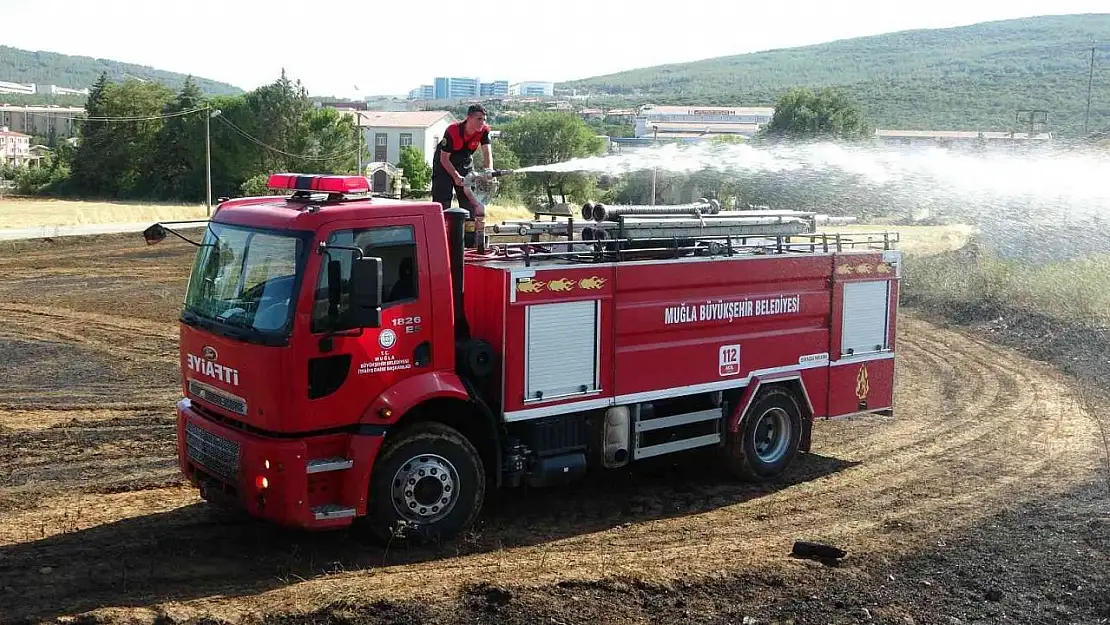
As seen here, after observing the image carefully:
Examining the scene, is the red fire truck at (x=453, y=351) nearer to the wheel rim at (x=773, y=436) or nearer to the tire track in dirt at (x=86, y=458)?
the wheel rim at (x=773, y=436)

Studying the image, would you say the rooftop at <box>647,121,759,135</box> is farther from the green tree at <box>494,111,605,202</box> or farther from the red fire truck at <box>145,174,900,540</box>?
the red fire truck at <box>145,174,900,540</box>

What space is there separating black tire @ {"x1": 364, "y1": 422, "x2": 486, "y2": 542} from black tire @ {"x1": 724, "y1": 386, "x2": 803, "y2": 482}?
10.3 feet

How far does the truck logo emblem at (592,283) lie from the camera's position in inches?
360

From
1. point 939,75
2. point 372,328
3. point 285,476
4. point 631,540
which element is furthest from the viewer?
point 939,75

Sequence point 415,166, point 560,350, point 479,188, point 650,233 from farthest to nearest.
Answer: point 415,166 → point 479,188 → point 650,233 → point 560,350

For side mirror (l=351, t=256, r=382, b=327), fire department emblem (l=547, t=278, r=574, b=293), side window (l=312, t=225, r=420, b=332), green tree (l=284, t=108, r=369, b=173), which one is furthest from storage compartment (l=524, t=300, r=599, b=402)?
green tree (l=284, t=108, r=369, b=173)

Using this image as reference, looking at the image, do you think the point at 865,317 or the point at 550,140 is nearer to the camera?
the point at 865,317

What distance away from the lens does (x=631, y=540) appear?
895 cm

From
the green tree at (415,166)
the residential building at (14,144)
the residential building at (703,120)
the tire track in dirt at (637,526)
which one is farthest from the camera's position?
the residential building at (14,144)

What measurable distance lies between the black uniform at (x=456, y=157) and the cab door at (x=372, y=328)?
1.85m

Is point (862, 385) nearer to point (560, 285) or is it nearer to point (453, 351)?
point (560, 285)

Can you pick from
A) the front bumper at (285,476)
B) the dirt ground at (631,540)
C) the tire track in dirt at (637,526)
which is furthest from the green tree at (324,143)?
the front bumper at (285,476)

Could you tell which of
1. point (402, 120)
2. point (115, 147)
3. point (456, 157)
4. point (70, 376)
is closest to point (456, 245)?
point (456, 157)

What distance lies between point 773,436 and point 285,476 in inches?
216
